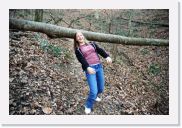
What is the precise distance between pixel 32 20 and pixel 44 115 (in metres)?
1.55

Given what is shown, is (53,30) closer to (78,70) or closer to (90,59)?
(90,59)

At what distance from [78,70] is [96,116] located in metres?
0.98

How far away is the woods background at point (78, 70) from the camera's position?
4891 millimetres

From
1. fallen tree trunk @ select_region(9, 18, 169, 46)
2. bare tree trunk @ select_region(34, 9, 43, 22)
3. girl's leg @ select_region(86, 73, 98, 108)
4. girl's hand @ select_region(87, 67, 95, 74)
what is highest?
bare tree trunk @ select_region(34, 9, 43, 22)

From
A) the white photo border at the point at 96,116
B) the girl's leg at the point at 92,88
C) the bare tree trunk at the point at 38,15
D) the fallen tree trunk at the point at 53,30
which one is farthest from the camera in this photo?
the bare tree trunk at the point at 38,15

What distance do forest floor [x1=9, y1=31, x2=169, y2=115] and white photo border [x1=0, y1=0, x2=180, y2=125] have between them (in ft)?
0.27

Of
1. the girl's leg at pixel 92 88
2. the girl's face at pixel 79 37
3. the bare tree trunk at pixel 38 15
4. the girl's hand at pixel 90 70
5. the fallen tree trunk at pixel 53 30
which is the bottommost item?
the girl's leg at pixel 92 88

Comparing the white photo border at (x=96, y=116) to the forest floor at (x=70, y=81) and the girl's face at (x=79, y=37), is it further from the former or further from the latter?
the girl's face at (x=79, y=37)

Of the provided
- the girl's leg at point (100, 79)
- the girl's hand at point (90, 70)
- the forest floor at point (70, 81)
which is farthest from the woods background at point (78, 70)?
the girl's hand at point (90, 70)

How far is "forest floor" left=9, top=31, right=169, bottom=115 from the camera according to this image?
4.84m

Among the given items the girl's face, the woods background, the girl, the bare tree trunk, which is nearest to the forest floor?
the woods background

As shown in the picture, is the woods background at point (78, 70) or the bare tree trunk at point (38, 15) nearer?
the woods background at point (78, 70)

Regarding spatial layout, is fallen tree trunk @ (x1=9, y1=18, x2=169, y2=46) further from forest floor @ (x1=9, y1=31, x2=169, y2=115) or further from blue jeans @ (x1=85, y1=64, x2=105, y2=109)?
blue jeans @ (x1=85, y1=64, x2=105, y2=109)
